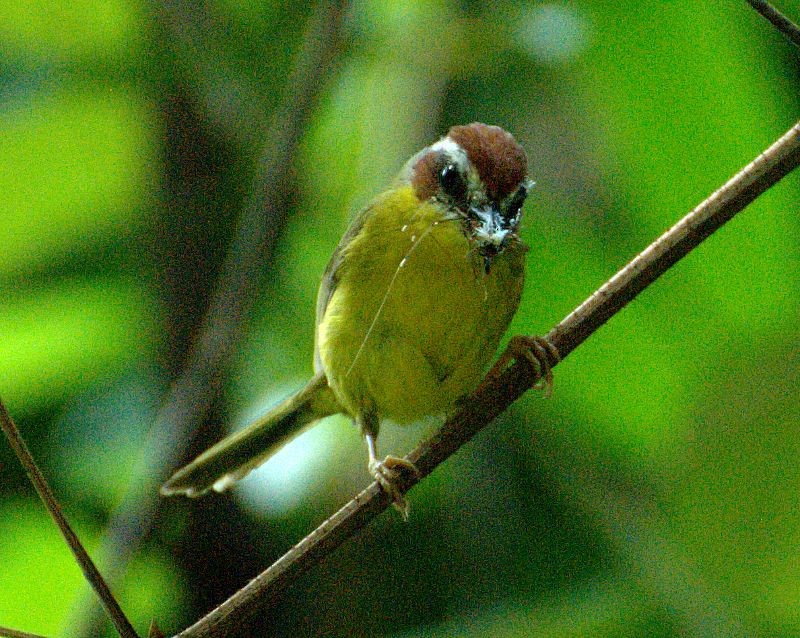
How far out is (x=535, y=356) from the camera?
8.02ft

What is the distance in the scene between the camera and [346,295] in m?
2.85

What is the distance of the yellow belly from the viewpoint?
8.70 feet

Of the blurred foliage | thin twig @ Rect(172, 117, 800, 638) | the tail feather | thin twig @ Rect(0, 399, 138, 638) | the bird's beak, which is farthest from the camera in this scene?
the tail feather

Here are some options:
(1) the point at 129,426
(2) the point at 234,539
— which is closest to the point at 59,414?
(1) the point at 129,426

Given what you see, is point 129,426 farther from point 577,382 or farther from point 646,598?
point 646,598

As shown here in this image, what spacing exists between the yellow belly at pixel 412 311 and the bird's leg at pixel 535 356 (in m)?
0.10

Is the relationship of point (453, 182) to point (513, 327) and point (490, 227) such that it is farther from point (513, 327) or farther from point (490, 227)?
point (513, 327)

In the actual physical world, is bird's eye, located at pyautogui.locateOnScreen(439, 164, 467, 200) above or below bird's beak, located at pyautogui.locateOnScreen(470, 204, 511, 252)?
above

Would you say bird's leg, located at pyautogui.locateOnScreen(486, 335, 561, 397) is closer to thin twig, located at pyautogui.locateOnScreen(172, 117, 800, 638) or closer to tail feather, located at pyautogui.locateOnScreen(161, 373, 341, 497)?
thin twig, located at pyautogui.locateOnScreen(172, 117, 800, 638)

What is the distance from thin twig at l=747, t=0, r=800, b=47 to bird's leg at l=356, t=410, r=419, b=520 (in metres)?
1.11

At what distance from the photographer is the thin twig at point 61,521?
149 cm

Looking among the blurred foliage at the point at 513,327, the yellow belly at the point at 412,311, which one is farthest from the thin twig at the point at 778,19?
the yellow belly at the point at 412,311

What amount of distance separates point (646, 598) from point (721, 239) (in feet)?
2.66

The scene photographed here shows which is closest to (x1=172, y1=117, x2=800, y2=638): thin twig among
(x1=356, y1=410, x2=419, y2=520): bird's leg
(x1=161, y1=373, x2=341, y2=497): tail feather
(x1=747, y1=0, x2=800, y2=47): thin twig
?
(x1=747, y1=0, x2=800, y2=47): thin twig
